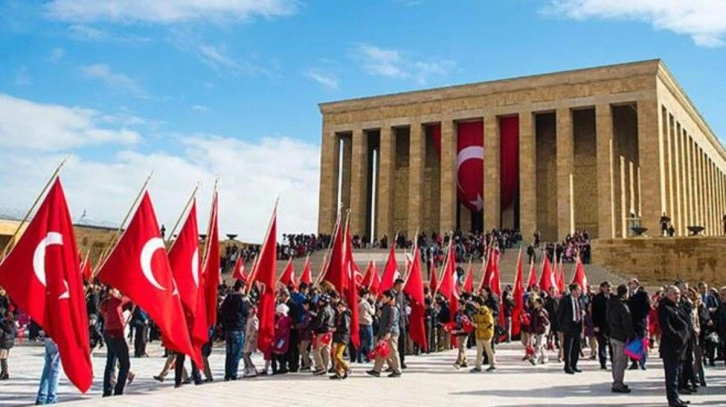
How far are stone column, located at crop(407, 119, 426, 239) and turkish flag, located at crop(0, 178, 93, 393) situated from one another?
34.8m

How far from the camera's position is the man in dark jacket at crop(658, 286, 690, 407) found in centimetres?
794

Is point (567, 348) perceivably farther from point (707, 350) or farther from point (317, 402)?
point (317, 402)

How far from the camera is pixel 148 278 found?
313 inches

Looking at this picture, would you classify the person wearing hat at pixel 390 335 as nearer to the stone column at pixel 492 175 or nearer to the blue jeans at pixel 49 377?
the blue jeans at pixel 49 377

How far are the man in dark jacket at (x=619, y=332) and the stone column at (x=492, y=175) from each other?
2982cm

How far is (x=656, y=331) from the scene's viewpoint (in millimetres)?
15203

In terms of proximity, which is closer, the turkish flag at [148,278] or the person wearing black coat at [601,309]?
the turkish flag at [148,278]

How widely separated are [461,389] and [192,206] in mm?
4506

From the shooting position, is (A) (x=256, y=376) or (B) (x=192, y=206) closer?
(B) (x=192, y=206)

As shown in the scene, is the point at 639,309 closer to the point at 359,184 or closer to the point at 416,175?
the point at 416,175

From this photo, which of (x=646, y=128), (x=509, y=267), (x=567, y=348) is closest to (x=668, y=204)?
(x=646, y=128)

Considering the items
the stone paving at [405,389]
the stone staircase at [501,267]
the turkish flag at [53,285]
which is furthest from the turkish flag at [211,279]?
the stone staircase at [501,267]

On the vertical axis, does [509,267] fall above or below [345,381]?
above

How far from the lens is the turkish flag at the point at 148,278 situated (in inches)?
306
